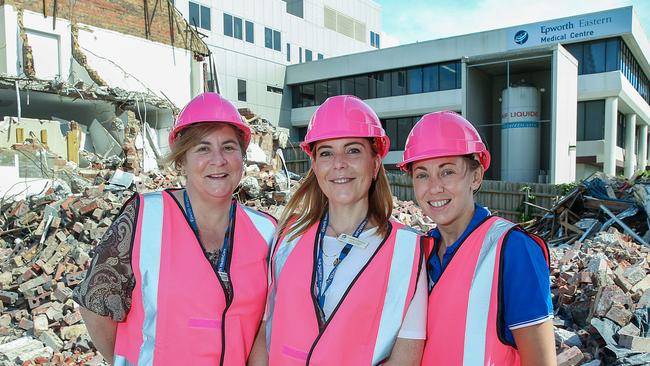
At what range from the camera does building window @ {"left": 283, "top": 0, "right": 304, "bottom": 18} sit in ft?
128

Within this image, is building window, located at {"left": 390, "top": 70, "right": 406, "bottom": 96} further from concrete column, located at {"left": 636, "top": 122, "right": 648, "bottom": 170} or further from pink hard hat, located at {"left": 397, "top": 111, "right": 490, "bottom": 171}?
pink hard hat, located at {"left": 397, "top": 111, "right": 490, "bottom": 171}

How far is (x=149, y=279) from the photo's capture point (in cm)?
214

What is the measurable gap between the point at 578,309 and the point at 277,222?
16.8ft

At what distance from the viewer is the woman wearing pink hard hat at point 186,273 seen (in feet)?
6.95

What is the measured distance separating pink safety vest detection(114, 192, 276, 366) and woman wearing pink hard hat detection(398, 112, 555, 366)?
0.86m

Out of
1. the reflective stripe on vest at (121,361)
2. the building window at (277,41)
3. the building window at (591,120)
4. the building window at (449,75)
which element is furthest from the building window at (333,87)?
the reflective stripe on vest at (121,361)

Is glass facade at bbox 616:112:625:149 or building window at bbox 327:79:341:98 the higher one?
building window at bbox 327:79:341:98

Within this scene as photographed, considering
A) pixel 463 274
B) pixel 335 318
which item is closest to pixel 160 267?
pixel 335 318

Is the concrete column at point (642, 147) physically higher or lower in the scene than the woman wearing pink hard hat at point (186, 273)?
higher

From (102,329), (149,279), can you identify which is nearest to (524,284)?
(149,279)

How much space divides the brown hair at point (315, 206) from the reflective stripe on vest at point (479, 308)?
46 centimetres

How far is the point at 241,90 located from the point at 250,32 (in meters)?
4.40

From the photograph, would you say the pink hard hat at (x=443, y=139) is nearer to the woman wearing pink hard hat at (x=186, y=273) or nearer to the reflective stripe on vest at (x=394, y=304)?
the reflective stripe on vest at (x=394, y=304)

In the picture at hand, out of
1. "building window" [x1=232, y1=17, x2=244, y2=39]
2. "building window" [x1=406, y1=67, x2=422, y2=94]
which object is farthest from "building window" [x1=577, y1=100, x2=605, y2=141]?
"building window" [x1=232, y1=17, x2=244, y2=39]
